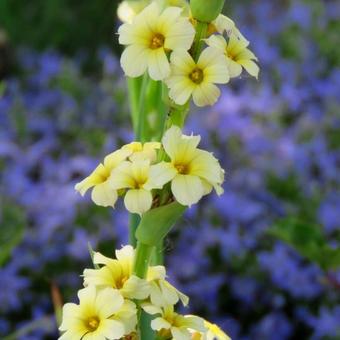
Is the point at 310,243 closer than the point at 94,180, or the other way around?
the point at 94,180

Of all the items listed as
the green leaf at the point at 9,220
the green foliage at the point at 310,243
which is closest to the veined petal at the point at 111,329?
the green foliage at the point at 310,243

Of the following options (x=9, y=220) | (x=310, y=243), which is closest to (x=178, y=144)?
(x=310, y=243)

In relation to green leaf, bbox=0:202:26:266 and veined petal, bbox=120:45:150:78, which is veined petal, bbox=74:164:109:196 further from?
green leaf, bbox=0:202:26:266

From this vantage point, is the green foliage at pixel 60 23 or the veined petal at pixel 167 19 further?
the green foliage at pixel 60 23

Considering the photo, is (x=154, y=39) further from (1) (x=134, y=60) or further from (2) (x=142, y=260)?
(2) (x=142, y=260)

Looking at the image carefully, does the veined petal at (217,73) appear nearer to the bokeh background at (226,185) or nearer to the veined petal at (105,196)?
the veined petal at (105,196)

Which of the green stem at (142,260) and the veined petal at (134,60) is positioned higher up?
the veined petal at (134,60)
